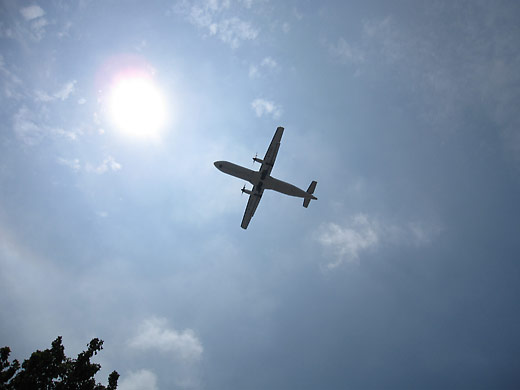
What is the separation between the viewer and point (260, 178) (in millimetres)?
47250

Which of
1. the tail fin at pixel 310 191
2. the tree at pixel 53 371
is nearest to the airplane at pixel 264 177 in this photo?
the tail fin at pixel 310 191

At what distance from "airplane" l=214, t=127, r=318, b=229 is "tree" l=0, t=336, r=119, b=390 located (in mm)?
30964

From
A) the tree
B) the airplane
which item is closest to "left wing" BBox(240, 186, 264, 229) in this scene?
the airplane

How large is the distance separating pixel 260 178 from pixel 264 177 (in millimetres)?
758

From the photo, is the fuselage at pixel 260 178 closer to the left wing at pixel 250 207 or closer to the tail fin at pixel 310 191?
the left wing at pixel 250 207

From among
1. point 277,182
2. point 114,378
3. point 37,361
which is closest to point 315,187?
point 277,182

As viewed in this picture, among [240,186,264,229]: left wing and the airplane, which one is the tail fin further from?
[240,186,264,229]: left wing

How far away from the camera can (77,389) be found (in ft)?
87.3

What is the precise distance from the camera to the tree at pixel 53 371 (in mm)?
24875

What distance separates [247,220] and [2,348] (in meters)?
35.6

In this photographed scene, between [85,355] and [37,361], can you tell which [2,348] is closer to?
[37,361]

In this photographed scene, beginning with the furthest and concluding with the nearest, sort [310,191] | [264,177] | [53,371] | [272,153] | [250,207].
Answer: [250,207], [310,191], [264,177], [272,153], [53,371]

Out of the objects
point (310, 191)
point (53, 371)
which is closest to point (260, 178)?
point (310, 191)

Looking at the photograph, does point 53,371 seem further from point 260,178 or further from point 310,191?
point 310,191
